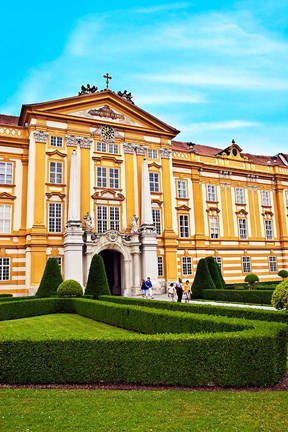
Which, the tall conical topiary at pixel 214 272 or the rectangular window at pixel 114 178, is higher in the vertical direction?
the rectangular window at pixel 114 178

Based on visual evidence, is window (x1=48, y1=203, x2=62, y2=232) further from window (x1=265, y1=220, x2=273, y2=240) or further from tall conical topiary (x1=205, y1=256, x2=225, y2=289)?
window (x1=265, y1=220, x2=273, y2=240)

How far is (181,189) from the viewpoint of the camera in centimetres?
3972

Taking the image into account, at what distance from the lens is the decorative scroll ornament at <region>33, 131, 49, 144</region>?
31.6 metres

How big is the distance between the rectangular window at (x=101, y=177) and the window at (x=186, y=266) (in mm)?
11322

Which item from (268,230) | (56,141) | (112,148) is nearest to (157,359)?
(56,141)

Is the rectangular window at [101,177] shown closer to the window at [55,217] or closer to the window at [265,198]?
the window at [55,217]

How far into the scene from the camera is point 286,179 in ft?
157

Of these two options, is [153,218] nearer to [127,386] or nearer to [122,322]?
[122,322]

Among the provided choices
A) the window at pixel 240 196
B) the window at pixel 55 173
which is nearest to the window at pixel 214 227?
the window at pixel 240 196

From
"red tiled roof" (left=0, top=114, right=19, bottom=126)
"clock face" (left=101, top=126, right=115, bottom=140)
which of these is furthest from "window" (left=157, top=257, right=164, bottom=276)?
"red tiled roof" (left=0, top=114, right=19, bottom=126)

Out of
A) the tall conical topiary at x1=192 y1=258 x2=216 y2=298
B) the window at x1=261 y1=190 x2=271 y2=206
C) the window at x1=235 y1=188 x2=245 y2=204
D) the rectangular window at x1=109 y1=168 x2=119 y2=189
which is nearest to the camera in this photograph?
the tall conical topiary at x1=192 y1=258 x2=216 y2=298

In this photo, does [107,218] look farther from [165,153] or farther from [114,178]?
[165,153]

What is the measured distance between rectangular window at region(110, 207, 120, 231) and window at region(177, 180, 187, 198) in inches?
331

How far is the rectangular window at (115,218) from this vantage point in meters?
33.5
